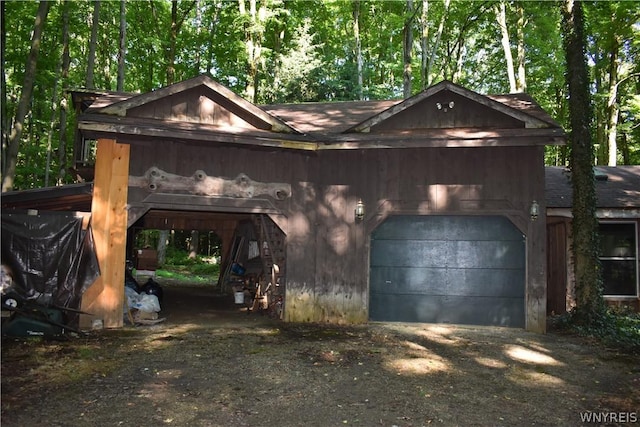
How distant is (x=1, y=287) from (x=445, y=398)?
6.82 meters

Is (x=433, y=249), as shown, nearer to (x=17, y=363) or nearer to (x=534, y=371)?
(x=534, y=371)

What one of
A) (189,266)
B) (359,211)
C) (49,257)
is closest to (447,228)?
(359,211)

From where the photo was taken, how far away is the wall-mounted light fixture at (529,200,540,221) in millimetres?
9492

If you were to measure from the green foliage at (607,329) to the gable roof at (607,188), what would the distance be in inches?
124

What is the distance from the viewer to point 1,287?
7.39 m

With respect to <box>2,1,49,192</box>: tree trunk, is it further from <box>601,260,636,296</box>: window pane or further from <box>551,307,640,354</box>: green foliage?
<box>601,260,636,296</box>: window pane

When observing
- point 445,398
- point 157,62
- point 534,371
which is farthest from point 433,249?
point 157,62

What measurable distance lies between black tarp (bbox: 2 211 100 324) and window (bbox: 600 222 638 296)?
12.4 metres

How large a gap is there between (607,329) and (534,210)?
2627 millimetres

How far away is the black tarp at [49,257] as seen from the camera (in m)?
8.04

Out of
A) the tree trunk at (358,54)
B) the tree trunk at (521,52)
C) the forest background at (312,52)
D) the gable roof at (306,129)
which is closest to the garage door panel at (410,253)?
the gable roof at (306,129)

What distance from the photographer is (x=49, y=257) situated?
8.24 metres

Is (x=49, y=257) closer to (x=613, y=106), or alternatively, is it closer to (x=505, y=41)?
(x=505, y=41)

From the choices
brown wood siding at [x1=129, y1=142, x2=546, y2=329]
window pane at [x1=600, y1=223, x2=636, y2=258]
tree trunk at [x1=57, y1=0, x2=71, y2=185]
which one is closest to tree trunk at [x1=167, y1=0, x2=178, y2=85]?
tree trunk at [x1=57, y1=0, x2=71, y2=185]
